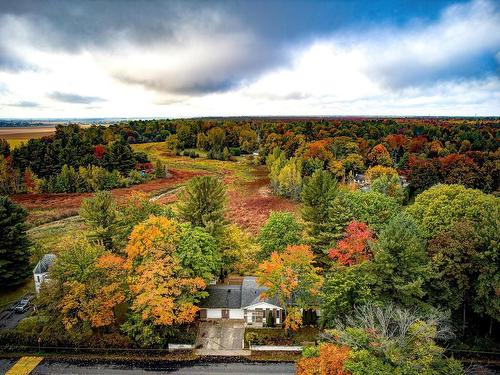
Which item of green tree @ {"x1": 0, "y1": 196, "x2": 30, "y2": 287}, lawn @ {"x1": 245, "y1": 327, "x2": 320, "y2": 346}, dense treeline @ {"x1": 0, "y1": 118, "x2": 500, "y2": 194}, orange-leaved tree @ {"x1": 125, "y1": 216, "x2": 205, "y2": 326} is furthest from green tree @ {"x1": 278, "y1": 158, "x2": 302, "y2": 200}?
green tree @ {"x1": 0, "y1": 196, "x2": 30, "y2": 287}

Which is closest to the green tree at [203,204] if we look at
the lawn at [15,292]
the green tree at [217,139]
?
the lawn at [15,292]

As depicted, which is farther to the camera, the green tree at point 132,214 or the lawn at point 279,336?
the green tree at point 132,214

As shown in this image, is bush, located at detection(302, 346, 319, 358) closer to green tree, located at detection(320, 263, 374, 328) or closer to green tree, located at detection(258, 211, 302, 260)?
green tree, located at detection(320, 263, 374, 328)

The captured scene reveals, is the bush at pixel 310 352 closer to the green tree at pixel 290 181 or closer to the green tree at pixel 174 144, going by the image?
the green tree at pixel 290 181

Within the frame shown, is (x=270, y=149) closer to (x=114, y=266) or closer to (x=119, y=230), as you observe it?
(x=119, y=230)

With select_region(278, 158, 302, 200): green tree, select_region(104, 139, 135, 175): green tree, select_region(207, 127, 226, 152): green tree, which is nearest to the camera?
select_region(278, 158, 302, 200): green tree

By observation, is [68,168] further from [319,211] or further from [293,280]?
[293,280]
